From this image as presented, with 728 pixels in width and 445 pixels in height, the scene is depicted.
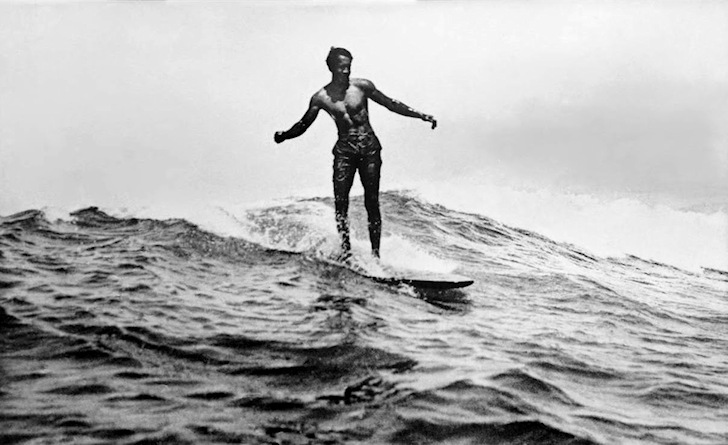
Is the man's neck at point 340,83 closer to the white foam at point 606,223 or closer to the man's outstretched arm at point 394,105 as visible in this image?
the man's outstretched arm at point 394,105

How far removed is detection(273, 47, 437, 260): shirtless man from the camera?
533 cm

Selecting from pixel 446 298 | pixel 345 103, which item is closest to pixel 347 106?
pixel 345 103

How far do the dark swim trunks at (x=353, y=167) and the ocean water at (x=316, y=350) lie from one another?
0.53 meters

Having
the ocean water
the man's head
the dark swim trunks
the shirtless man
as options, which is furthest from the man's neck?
the ocean water

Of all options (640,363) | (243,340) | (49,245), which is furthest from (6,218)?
(640,363)

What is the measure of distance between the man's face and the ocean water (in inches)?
69.3

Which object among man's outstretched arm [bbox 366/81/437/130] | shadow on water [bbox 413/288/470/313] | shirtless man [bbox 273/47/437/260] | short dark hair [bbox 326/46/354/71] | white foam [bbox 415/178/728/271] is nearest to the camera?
shadow on water [bbox 413/288/470/313]

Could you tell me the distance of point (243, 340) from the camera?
3.26 metres

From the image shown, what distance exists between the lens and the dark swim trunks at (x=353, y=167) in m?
5.38

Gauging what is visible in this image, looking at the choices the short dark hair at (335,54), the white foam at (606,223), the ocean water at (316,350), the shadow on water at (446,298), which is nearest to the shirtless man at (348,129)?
the short dark hair at (335,54)

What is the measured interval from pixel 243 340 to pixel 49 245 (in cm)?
328

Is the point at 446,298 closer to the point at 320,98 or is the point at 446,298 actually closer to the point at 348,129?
the point at 348,129

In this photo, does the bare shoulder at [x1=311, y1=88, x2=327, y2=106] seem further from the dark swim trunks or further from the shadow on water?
the shadow on water

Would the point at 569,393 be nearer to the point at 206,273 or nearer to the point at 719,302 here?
the point at 206,273
